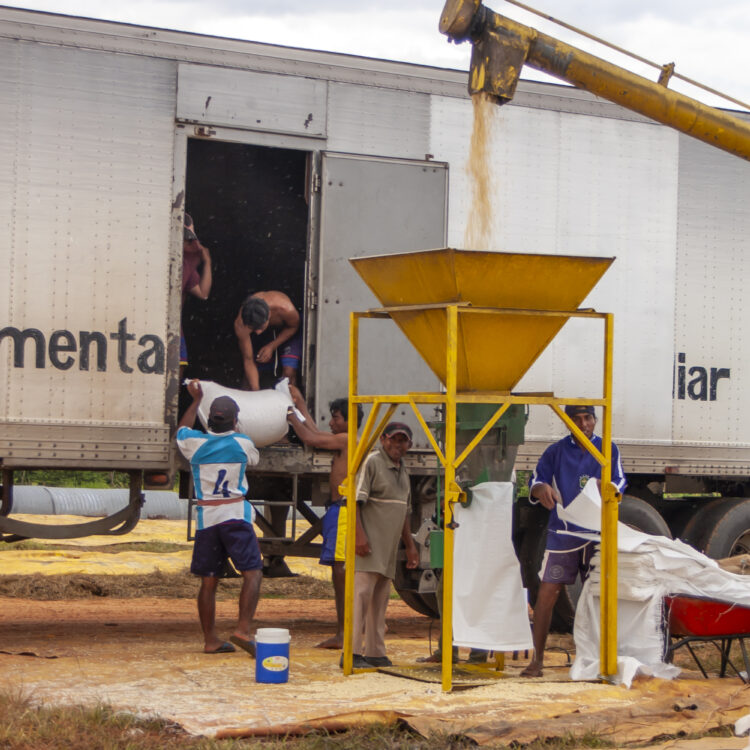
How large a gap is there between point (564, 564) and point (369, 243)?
9.25ft

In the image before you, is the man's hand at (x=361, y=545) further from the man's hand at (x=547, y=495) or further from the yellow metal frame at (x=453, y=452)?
the man's hand at (x=547, y=495)

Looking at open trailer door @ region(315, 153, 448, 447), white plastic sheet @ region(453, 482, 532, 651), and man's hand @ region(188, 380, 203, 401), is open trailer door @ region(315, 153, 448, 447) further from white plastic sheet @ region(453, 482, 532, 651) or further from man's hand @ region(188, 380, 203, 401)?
white plastic sheet @ region(453, 482, 532, 651)

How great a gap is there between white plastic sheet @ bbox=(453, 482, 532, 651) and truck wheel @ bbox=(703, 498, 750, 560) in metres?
3.43

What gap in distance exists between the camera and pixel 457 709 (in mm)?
6355

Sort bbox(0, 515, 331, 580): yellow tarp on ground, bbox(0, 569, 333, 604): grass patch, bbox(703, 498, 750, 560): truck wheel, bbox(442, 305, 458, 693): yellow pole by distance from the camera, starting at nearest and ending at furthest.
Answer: bbox(442, 305, 458, 693): yellow pole → bbox(703, 498, 750, 560): truck wheel → bbox(0, 569, 333, 604): grass patch → bbox(0, 515, 331, 580): yellow tarp on ground

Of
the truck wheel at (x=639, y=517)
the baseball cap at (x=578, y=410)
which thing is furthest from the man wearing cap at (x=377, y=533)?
the truck wheel at (x=639, y=517)

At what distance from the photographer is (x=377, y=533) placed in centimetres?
768

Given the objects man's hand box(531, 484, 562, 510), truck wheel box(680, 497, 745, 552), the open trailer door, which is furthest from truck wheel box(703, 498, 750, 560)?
man's hand box(531, 484, 562, 510)

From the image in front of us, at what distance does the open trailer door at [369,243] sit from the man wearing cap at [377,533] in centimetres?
130

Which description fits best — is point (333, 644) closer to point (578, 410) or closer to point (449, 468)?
point (449, 468)

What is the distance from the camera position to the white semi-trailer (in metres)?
8.16

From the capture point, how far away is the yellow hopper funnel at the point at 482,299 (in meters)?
7.07

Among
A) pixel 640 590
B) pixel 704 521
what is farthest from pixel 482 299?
pixel 704 521

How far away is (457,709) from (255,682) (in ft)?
4.35
